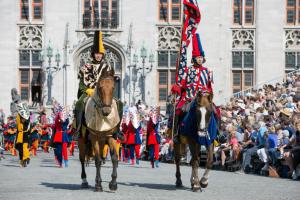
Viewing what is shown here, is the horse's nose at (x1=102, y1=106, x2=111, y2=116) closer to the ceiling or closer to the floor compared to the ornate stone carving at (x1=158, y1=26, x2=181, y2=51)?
closer to the floor

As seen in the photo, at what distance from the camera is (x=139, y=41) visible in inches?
1774

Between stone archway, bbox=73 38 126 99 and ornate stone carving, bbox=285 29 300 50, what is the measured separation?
333 inches

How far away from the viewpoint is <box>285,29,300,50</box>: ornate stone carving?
45.1 meters

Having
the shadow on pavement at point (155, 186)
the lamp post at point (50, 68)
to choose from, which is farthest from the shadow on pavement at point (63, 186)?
the lamp post at point (50, 68)

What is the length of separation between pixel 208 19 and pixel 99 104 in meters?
30.4

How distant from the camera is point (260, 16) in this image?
149ft

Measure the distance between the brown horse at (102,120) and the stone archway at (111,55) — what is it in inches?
1123

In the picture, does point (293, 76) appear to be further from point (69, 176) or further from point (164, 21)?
point (69, 176)

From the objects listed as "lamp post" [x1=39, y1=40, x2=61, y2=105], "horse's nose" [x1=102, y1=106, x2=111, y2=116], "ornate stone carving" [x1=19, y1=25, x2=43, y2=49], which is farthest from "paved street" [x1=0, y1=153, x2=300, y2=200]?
"ornate stone carving" [x1=19, y1=25, x2=43, y2=49]

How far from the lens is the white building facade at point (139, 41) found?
147 ft

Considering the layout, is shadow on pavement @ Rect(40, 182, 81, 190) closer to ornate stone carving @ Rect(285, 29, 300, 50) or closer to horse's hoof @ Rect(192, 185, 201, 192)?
horse's hoof @ Rect(192, 185, 201, 192)

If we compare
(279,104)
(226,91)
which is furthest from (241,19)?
(279,104)

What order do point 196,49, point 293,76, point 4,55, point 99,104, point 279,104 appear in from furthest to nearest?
1. point 4,55
2. point 293,76
3. point 279,104
4. point 196,49
5. point 99,104

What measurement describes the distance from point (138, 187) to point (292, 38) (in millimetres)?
29827
